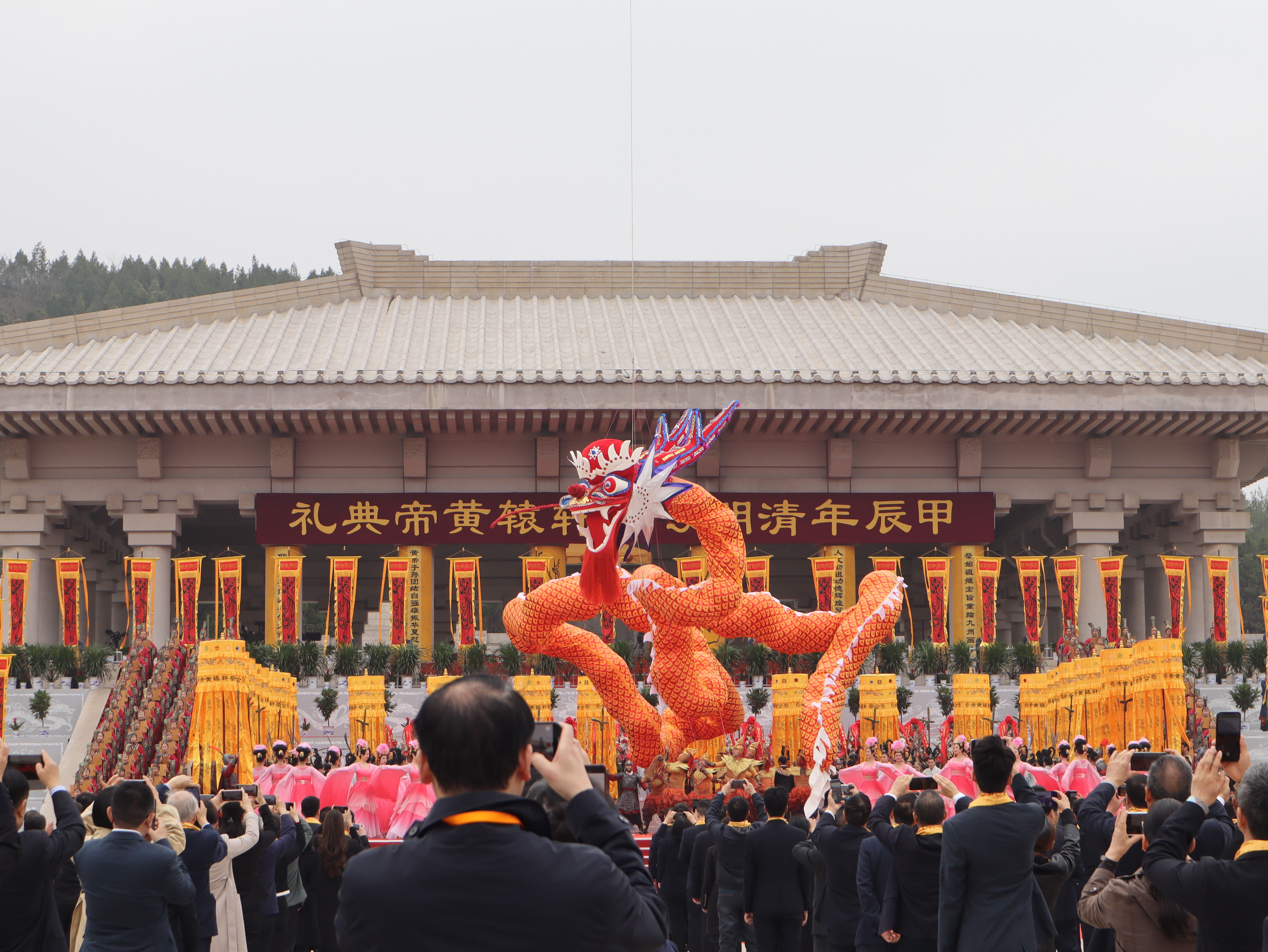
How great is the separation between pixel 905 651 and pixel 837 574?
2.63m

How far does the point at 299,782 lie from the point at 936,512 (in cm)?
1158

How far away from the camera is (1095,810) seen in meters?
4.51

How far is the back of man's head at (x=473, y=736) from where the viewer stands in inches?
96.4

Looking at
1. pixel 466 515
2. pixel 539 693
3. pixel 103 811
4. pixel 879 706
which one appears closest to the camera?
pixel 103 811

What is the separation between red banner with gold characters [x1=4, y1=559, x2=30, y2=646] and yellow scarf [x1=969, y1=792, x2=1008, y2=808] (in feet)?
51.2

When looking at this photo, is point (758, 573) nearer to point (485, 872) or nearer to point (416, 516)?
point (416, 516)

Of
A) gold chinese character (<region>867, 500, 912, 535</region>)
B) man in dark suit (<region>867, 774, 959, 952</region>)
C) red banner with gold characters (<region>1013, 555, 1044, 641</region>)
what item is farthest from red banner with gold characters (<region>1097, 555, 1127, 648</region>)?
man in dark suit (<region>867, 774, 959, 952</region>)

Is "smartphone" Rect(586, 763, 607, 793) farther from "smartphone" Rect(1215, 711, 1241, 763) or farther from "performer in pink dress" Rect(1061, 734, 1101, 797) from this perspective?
"performer in pink dress" Rect(1061, 734, 1101, 797)

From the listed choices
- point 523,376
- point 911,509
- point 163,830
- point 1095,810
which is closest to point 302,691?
point 523,376

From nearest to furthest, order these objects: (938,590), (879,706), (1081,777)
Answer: (1081,777)
(879,706)
(938,590)

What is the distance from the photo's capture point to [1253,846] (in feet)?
10.8

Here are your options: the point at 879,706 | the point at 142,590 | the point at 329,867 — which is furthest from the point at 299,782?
the point at 142,590

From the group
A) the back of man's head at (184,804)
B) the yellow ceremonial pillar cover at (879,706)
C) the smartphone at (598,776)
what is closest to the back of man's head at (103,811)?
the back of man's head at (184,804)

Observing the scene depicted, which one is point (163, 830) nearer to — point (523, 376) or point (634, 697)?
point (634, 697)
